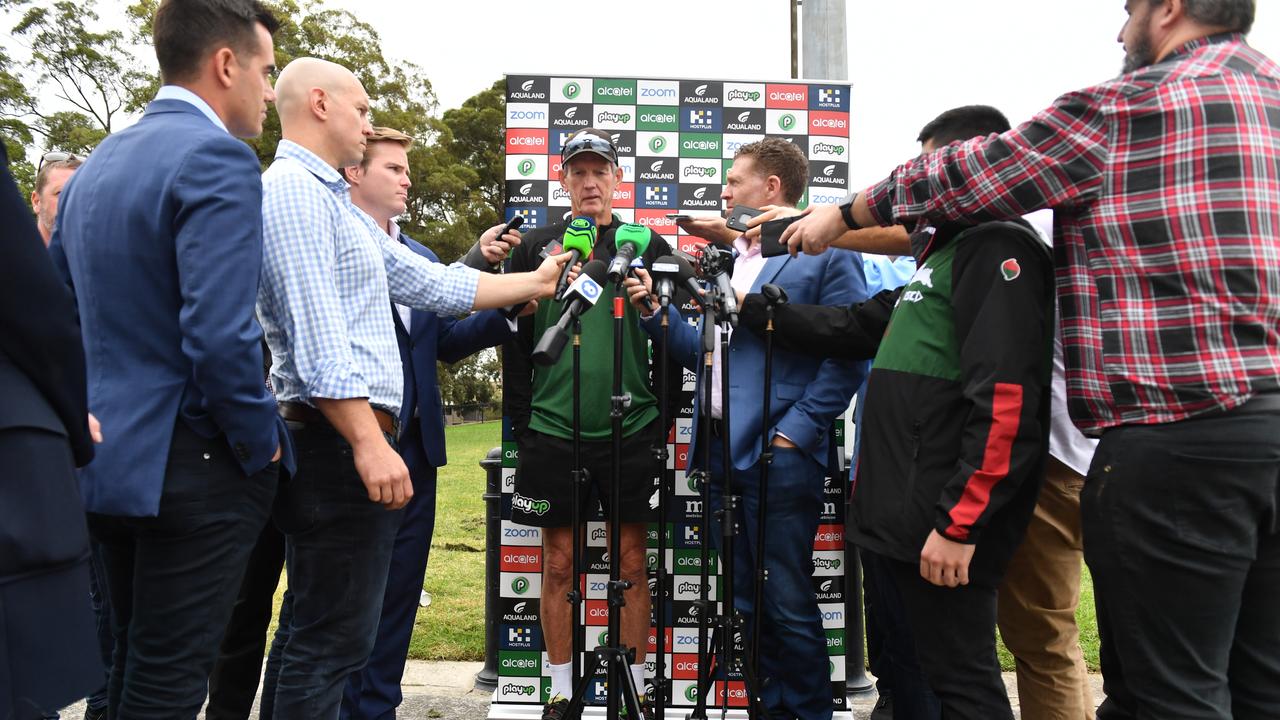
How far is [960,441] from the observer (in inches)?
90.9

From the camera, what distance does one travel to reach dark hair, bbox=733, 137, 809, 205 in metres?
3.92

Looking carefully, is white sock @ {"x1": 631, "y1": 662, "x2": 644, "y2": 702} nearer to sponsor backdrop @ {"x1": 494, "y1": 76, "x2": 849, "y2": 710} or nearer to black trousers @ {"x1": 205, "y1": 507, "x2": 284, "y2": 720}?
sponsor backdrop @ {"x1": 494, "y1": 76, "x2": 849, "y2": 710}

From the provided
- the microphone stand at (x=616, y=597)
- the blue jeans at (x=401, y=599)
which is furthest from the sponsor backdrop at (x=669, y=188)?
the microphone stand at (x=616, y=597)

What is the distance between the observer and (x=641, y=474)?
3.84 metres

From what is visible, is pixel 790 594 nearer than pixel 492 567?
Yes

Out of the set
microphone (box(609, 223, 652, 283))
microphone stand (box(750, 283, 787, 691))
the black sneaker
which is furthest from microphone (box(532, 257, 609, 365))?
the black sneaker

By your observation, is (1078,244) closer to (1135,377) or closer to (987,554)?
(1135,377)

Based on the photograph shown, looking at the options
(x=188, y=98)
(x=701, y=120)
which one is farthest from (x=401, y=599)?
(x=701, y=120)

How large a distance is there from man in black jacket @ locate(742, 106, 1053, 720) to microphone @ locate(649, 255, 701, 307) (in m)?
0.79

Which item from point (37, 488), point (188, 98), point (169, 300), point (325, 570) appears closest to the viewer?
point (37, 488)

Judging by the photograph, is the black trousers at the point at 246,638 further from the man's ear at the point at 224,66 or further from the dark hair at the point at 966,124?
the dark hair at the point at 966,124

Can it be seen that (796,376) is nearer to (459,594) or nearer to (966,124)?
(966,124)

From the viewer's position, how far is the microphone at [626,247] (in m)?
3.03

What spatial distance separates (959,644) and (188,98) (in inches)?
95.3
